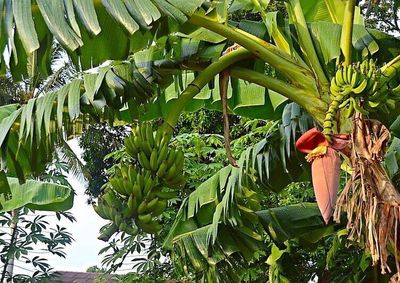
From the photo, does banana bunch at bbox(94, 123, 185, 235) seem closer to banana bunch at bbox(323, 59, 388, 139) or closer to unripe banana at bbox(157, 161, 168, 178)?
unripe banana at bbox(157, 161, 168, 178)

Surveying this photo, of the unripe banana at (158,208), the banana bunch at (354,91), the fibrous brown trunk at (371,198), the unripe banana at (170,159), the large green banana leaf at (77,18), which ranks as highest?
the large green banana leaf at (77,18)

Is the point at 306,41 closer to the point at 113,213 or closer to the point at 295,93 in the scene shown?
the point at 295,93

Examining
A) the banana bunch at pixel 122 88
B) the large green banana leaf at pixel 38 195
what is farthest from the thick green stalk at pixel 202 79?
the large green banana leaf at pixel 38 195

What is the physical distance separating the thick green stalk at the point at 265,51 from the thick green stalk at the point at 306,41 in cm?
3

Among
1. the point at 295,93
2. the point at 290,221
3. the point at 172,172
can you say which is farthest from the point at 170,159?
the point at 290,221

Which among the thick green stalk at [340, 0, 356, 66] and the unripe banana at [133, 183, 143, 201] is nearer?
the unripe banana at [133, 183, 143, 201]

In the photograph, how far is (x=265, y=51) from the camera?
1684 mm

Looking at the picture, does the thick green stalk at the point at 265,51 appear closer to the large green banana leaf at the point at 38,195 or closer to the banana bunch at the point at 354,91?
the banana bunch at the point at 354,91

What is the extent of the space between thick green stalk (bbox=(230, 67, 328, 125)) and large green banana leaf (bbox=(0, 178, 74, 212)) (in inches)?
49.2

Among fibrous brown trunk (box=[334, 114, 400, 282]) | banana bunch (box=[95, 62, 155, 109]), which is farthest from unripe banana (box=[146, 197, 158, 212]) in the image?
fibrous brown trunk (box=[334, 114, 400, 282])

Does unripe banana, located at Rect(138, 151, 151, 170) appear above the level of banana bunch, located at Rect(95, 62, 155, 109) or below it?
below

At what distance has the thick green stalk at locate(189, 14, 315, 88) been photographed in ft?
5.47

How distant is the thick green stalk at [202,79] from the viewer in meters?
1.55

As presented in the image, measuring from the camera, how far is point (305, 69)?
1669 millimetres
